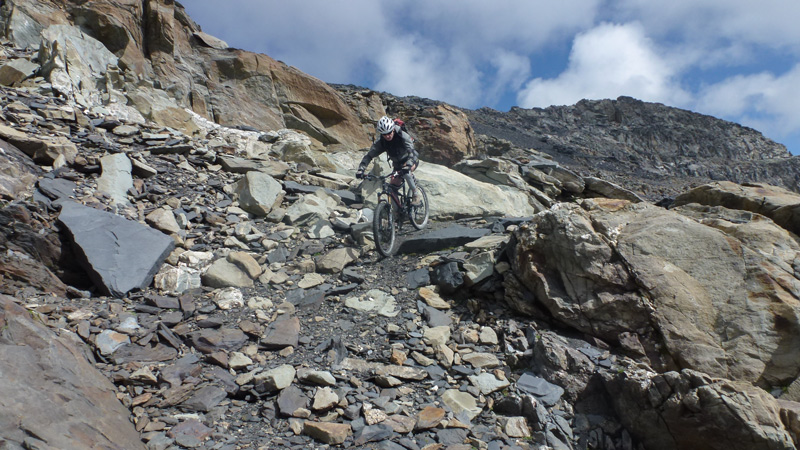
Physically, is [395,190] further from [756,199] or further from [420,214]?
[756,199]

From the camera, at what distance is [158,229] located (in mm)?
7027

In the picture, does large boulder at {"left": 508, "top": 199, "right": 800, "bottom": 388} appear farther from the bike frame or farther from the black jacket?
the black jacket

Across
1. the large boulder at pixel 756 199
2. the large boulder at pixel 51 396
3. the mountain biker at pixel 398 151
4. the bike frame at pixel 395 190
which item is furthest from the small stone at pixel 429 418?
the large boulder at pixel 756 199

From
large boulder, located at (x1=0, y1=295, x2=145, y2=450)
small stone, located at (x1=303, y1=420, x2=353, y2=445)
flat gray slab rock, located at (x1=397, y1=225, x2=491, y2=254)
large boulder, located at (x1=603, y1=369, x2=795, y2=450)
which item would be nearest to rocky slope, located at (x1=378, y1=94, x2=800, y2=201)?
flat gray slab rock, located at (x1=397, y1=225, x2=491, y2=254)

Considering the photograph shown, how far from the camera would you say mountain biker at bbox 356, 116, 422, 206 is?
8.20m

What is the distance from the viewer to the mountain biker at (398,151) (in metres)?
8.20

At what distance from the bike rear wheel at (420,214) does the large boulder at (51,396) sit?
6032 millimetres

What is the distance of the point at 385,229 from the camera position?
7.67 metres

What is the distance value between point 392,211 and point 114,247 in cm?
448

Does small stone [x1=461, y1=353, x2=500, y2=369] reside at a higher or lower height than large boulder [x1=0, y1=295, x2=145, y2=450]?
higher

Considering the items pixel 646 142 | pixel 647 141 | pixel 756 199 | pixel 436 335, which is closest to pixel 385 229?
pixel 436 335

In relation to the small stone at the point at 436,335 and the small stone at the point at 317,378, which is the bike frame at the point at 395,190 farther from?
the small stone at the point at 317,378

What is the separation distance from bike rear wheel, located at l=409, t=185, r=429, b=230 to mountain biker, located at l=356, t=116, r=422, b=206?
0.80 feet

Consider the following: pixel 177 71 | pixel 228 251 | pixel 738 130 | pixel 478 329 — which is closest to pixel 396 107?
pixel 177 71
